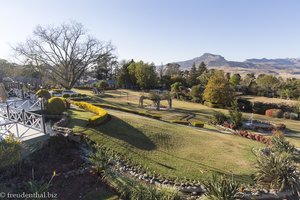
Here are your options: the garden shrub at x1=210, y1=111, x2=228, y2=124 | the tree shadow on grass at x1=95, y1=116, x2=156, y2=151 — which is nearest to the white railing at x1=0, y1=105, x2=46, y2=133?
the tree shadow on grass at x1=95, y1=116, x2=156, y2=151

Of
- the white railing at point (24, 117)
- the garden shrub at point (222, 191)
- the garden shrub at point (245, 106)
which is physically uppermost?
the white railing at point (24, 117)

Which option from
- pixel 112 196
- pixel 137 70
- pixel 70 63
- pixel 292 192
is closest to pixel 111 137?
pixel 112 196

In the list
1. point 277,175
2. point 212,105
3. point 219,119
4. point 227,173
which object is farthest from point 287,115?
point 227,173

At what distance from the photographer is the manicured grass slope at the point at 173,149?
33.6ft

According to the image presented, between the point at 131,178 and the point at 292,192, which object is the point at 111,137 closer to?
the point at 131,178

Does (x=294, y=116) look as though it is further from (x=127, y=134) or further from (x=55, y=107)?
(x=55, y=107)

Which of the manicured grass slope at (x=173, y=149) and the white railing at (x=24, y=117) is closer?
the manicured grass slope at (x=173, y=149)

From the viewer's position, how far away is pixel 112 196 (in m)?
8.05

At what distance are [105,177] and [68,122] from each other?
6439mm

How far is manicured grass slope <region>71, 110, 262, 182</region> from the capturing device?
10.2m

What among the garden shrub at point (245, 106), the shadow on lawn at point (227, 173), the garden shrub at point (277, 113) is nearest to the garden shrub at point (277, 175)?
the shadow on lawn at point (227, 173)

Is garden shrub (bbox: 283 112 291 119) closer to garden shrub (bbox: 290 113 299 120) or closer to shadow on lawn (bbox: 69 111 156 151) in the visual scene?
garden shrub (bbox: 290 113 299 120)

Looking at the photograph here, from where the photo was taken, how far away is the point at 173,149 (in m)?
12.4

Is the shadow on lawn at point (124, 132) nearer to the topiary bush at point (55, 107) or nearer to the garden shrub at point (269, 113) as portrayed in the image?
the topiary bush at point (55, 107)
